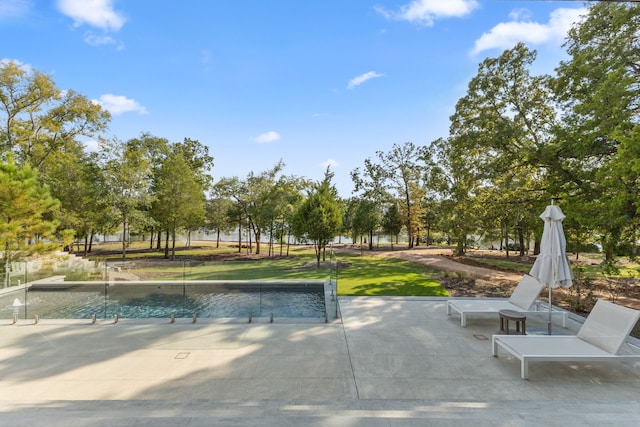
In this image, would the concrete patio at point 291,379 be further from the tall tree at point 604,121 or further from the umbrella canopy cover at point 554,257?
the tall tree at point 604,121

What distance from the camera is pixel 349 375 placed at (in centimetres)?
503

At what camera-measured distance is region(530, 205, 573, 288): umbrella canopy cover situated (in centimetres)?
678

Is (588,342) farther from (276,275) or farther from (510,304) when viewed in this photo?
(276,275)

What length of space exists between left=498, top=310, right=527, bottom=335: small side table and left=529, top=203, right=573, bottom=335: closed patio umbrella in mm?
608

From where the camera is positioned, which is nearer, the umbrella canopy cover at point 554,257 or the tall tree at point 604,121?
the umbrella canopy cover at point 554,257

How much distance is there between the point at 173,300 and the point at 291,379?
5473 millimetres

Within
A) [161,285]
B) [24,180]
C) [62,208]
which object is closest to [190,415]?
[161,285]

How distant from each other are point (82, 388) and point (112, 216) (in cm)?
2177

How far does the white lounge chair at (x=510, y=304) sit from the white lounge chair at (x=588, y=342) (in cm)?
154

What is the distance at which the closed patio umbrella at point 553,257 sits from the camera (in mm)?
6777

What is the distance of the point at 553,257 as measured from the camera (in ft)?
22.5

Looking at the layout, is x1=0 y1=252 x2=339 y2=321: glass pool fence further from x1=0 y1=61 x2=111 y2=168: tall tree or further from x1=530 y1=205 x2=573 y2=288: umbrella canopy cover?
x1=0 y1=61 x2=111 y2=168: tall tree

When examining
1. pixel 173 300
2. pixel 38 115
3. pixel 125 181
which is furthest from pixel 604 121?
pixel 38 115

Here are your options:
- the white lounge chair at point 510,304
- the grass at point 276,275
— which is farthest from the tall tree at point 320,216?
the white lounge chair at point 510,304
